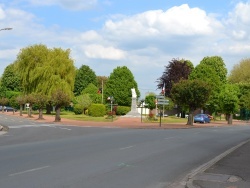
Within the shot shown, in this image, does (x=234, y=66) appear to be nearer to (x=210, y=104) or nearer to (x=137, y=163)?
(x=210, y=104)

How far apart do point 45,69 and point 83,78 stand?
1849 inches

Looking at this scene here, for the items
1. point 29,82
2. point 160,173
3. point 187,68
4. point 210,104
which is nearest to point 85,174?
point 160,173

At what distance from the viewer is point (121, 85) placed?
3824 inches

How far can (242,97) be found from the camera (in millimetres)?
86000

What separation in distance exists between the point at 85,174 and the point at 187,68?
267 feet

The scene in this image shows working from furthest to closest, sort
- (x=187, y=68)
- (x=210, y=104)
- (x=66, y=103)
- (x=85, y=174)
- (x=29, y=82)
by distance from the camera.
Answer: (x=187, y=68)
(x=210, y=104)
(x=29, y=82)
(x=66, y=103)
(x=85, y=174)

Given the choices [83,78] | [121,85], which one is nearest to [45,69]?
[121,85]

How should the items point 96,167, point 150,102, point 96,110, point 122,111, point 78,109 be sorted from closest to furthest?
point 96,167
point 96,110
point 122,111
point 78,109
point 150,102

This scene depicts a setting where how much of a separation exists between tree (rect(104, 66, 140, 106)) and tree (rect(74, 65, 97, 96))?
20376 millimetres

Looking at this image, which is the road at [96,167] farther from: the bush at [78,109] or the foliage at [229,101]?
the bush at [78,109]

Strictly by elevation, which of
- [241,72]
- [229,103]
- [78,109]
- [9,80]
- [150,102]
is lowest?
[78,109]

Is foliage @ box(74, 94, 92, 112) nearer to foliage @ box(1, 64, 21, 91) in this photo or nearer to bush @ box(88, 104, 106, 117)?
bush @ box(88, 104, 106, 117)

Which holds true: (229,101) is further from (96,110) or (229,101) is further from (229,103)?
(96,110)

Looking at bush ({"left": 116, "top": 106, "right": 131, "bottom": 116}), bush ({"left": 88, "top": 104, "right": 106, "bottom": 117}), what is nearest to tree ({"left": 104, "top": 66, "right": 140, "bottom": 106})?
bush ({"left": 116, "top": 106, "right": 131, "bottom": 116})
